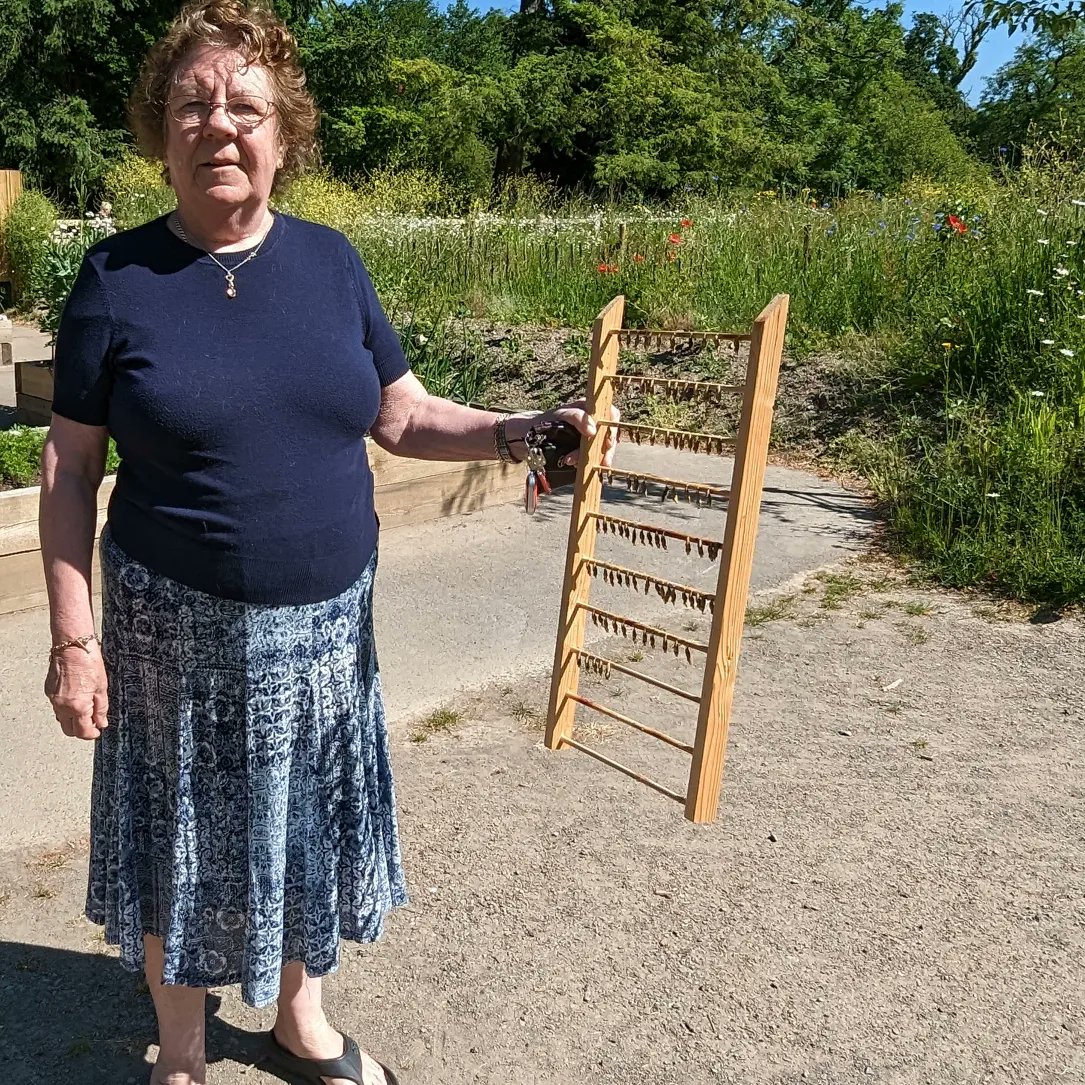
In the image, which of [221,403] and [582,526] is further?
[582,526]

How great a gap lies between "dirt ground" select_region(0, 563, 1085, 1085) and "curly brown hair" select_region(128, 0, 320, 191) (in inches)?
79.0

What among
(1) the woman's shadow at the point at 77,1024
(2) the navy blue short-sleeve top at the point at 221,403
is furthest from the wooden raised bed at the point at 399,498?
(2) the navy blue short-sleeve top at the point at 221,403

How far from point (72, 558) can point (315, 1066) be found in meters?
1.26

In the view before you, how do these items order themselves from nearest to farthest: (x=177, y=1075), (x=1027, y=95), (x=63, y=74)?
(x=177, y=1075) < (x=63, y=74) < (x=1027, y=95)

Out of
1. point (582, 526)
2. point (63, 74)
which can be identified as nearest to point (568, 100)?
point (63, 74)

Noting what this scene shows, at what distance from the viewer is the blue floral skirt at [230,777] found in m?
2.06

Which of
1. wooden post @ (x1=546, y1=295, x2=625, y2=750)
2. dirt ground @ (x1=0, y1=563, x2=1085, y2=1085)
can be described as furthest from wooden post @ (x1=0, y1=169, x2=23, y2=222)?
wooden post @ (x1=546, y1=295, x2=625, y2=750)

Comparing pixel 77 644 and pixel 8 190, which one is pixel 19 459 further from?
pixel 8 190

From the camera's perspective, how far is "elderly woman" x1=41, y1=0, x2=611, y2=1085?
6.40ft

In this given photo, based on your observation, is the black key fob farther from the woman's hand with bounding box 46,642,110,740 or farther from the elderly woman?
the woman's hand with bounding box 46,642,110,740

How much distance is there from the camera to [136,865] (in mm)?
2199

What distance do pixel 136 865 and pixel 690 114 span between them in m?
33.1

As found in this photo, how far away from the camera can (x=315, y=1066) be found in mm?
2484

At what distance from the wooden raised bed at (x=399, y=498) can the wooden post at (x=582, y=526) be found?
293 centimetres
